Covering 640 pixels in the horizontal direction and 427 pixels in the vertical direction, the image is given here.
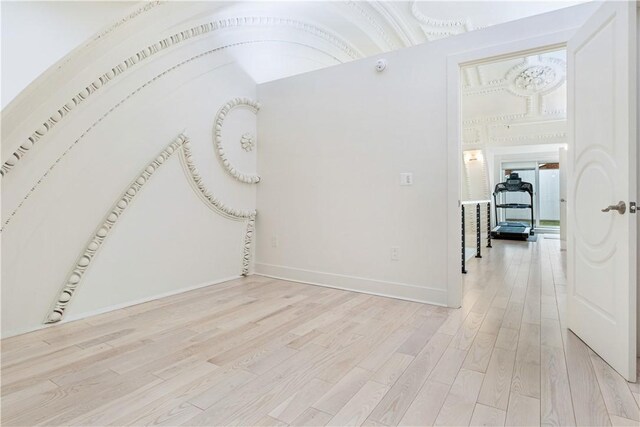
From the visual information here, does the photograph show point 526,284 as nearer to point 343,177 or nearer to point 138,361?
point 343,177

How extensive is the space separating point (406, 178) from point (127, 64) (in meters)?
2.43

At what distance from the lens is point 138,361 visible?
183cm

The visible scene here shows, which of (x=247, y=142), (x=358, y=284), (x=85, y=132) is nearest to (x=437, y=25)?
(x=247, y=142)

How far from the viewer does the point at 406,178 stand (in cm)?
297

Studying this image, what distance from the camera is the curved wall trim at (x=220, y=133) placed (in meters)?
3.40

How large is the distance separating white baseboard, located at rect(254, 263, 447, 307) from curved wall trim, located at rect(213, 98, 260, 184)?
1029 millimetres

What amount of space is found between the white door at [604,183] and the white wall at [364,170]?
0.59 metres

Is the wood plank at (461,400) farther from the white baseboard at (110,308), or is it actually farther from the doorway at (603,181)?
the white baseboard at (110,308)

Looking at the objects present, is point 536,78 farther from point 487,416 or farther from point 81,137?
point 81,137

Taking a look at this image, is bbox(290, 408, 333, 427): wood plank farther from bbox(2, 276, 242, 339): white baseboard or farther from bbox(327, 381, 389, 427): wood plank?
bbox(2, 276, 242, 339): white baseboard

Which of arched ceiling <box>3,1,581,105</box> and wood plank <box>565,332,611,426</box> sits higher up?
arched ceiling <box>3,1,581,105</box>

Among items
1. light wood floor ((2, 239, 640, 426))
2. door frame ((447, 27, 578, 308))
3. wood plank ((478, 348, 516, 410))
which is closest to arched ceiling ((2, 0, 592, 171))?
light wood floor ((2, 239, 640, 426))

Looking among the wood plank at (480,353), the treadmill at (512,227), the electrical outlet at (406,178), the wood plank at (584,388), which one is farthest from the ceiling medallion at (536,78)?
the wood plank at (480,353)

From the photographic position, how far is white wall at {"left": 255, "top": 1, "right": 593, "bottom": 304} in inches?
111
